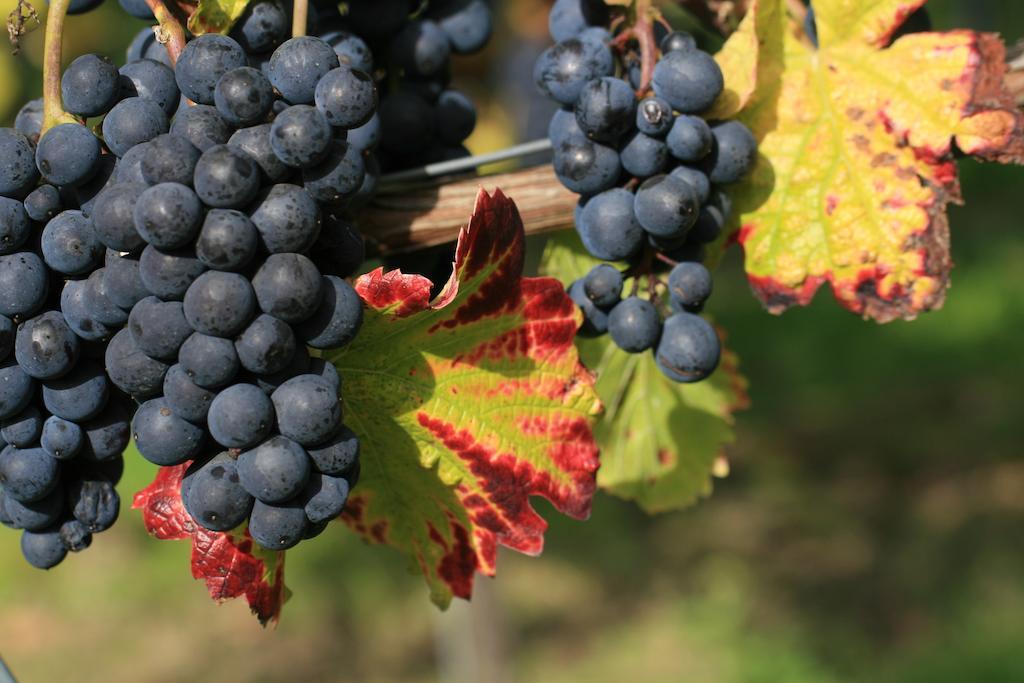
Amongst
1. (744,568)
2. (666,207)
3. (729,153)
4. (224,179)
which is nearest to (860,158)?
(729,153)

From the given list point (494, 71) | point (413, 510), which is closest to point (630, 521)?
point (494, 71)

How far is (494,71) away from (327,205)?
2827mm

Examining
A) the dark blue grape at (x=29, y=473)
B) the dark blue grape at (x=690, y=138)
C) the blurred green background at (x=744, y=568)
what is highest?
the dark blue grape at (x=690, y=138)

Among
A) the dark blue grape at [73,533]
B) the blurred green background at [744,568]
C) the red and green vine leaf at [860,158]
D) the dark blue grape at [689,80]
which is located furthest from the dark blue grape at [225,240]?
the blurred green background at [744,568]

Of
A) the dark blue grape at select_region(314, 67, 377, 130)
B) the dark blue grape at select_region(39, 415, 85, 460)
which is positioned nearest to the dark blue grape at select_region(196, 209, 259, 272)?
the dark blue grape at select_region(314, 67, 377, 130)

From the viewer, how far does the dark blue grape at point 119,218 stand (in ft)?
2.56

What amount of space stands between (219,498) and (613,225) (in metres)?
0.45

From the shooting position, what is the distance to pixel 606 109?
1.01 m

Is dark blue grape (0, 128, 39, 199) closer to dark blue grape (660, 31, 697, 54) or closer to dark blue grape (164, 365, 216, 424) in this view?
dark blue grape (164, 365, 216, 424)

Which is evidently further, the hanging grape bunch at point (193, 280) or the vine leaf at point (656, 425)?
the vine leaf at point (656, 425)

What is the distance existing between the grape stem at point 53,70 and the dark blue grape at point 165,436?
250 millimetres

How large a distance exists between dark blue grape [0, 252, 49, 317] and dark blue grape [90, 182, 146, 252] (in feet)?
0.30

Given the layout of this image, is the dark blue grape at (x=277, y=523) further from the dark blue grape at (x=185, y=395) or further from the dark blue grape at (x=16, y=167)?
the dark blue grape at (x=16, y=167)

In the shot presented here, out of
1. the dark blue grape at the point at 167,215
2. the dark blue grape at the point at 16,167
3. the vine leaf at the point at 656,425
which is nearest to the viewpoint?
the dark blue grape at the point at 167,215
